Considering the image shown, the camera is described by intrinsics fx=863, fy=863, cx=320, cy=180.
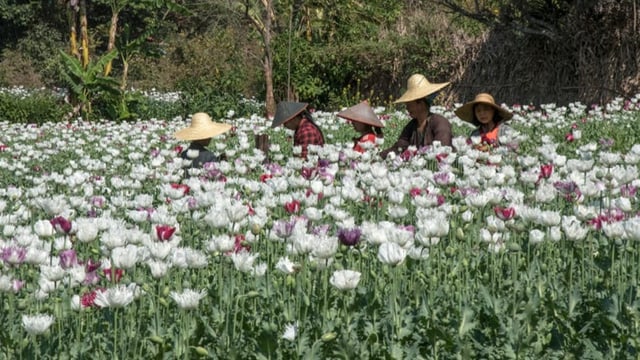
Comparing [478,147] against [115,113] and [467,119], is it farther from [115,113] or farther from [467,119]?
[115,113]

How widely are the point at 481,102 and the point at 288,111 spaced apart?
1.77 meters

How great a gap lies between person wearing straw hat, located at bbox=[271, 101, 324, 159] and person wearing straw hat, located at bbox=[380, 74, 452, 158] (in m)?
0.72

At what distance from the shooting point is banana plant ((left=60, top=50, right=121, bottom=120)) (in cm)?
1878

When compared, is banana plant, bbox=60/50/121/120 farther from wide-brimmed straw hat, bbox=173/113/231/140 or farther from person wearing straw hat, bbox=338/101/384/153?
person wearing straw hat, bbox=338/101/384/153

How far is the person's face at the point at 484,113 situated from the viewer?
780 centimetres

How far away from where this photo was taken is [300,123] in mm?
7980

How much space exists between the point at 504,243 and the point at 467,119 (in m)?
4.80

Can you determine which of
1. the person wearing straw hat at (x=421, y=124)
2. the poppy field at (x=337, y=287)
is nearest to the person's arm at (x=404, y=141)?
the person wearing straw hat at (x=421, y=124)

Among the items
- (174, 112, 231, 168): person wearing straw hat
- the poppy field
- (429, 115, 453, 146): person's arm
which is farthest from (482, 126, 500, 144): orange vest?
the poppy field

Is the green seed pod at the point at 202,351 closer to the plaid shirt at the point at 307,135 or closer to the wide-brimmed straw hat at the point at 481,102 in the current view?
the plaid shirt at the point at 307,135

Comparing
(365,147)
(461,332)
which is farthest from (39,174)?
(461,332)

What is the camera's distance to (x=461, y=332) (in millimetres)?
2768

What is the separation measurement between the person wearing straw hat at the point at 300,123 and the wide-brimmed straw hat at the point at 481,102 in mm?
1410

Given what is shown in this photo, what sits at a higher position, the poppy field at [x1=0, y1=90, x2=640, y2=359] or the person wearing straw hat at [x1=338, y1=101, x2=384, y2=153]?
the poppy field at [x1=0, y1=90, x2=640, y2=359]
